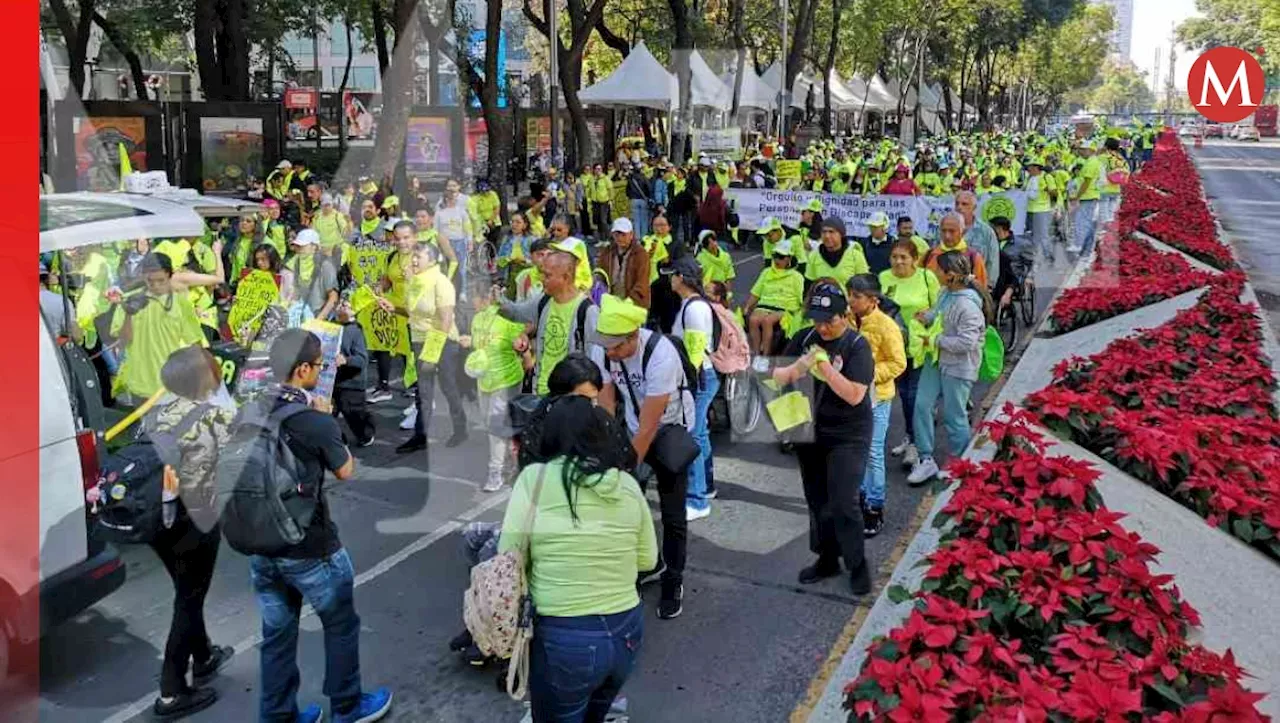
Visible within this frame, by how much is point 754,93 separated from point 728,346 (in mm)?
32553

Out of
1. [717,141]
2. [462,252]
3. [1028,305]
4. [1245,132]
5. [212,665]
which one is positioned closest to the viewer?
[212,665]

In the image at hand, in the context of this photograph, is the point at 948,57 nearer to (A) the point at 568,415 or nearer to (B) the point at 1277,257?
(B) the point at 1277,257

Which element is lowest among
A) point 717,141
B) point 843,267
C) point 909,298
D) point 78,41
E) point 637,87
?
point 909,298

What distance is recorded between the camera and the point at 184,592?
4.69m

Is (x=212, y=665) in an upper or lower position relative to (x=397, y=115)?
lower

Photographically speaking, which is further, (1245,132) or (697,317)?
(1245,132)

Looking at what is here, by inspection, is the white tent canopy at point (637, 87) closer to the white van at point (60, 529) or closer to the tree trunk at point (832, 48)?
the tree trunk at point (832, 48)

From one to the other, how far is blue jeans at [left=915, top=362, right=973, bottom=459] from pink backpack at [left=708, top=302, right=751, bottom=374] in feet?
4.09

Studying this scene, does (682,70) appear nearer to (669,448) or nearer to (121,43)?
(121,43)

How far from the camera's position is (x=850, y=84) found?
53781mm

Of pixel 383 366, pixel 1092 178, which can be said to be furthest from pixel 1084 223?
pixel 383 366

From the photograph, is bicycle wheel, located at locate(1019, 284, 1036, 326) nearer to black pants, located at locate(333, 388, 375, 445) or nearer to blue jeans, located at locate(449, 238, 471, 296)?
blue jeans, located at locate(449, 238, 471, 296)

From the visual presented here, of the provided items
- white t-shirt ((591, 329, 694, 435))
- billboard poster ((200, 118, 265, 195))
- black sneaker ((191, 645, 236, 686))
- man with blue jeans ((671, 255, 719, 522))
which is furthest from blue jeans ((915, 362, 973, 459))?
billboard poster ((200, 118, 265, 195))

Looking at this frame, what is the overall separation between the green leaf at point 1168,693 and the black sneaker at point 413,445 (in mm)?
6147
